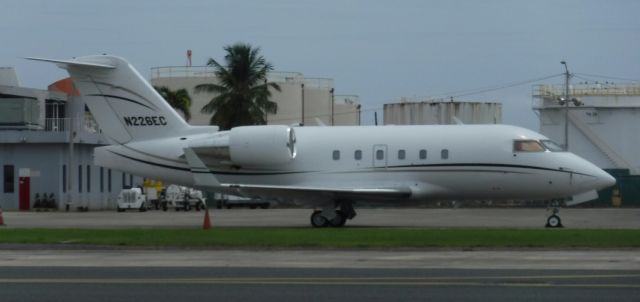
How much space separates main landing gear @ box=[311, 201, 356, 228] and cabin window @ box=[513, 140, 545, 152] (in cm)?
528

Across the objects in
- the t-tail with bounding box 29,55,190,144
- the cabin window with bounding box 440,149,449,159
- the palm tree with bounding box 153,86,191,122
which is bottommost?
the cabin window with bounding box 440,149,449,159

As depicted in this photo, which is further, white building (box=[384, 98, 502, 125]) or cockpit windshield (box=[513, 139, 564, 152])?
white building (box=[384, 98, 502, 125])

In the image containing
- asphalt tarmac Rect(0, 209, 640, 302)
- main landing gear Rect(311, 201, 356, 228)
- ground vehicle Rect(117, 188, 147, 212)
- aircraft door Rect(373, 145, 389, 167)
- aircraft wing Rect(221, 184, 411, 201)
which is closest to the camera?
asphalt tarmac Rect(0, 209, 640, 302)

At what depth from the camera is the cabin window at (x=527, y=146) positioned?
33281 mm

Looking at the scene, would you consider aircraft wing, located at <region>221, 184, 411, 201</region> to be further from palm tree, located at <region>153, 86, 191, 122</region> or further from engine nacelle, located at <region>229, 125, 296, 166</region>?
palm tree, located at <region>153, 86, 191, 122</region>

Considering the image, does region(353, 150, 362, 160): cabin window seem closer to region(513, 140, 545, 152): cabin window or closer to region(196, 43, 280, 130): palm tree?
region(513, 140, 545, 152): cabin window

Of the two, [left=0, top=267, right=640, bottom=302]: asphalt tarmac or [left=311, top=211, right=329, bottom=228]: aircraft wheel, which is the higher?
[left=311, top=211, right=329, bottom=228]: aircraft wheel

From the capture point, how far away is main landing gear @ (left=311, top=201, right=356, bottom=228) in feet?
113

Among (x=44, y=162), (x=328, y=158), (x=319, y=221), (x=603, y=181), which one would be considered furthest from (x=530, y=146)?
(x=44, y=162)

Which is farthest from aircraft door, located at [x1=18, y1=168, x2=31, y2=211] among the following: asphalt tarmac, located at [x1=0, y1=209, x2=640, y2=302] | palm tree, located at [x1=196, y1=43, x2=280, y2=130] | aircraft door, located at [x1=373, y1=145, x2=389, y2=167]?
asphalt tarmac, located at [x1=0, y1=209, x2=640, y2=302]

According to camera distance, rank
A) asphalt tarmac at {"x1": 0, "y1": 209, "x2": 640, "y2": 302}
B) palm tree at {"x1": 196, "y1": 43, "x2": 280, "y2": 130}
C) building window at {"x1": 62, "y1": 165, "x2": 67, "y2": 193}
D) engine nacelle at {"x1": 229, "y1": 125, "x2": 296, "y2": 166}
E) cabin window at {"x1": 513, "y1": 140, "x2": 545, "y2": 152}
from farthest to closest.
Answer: palm tree at {"x1": 196, "y1": 43, "x2": 280, "y2": 130}
building window at {"x1": 62, "y1": 165, "x2": 67, "y2": 193}
engine nacelle at {"x1": 229, "y1": 125, "x2": 296, "y2": 166}
cabin window at {"x1": 513, "y1": 140, "x2": 545, "y2": 152}
asphalt tarmac at {"x1": 0, "y1": 209, "x2": 640, "y2": 302}

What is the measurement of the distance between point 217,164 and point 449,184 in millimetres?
6985

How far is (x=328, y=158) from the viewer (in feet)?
114

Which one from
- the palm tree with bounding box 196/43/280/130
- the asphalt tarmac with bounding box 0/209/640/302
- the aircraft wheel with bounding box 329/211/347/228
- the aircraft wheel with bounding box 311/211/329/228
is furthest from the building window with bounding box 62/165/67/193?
the asphalt tarmac with bounding box 0/209/640/302
